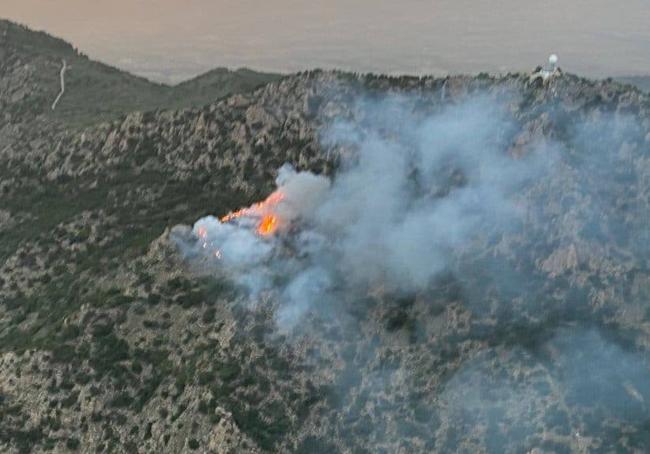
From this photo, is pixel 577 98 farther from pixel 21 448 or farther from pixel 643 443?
pixel 21 448

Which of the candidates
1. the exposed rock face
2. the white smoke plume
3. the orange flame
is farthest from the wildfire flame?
the exposed rock face

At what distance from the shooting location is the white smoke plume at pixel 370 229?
175 metres

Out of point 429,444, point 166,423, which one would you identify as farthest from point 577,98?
point 166,423

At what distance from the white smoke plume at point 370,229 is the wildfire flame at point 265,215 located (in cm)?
34

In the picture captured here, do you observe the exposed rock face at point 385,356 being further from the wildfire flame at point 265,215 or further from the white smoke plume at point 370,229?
the wildfire flame at point 265,215

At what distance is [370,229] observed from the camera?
187750 mm

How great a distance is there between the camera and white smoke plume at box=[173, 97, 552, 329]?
574ft

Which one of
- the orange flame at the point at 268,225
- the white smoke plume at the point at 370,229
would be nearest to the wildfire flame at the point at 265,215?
the orange flame at the point at 268,225

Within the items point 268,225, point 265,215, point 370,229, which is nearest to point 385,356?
point 370,229

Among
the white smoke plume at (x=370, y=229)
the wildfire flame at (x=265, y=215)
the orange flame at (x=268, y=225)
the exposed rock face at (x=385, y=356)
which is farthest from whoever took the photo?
the wildfire flame at (x=265, y=215)

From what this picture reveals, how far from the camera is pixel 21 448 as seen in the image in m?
149

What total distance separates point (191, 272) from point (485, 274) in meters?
58.4

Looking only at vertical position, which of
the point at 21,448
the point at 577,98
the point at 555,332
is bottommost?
the point at 21,448

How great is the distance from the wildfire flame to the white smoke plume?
0.34 meters
